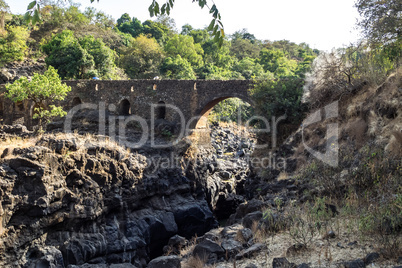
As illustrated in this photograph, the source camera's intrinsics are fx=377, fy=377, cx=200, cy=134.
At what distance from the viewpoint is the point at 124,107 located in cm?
2586

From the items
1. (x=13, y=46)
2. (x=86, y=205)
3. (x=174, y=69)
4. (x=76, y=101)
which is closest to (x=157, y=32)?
(x=174, y=69)

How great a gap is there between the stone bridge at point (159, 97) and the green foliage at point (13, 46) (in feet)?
24.8

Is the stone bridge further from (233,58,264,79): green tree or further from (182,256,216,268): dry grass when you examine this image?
(233,58,264,79): green tree

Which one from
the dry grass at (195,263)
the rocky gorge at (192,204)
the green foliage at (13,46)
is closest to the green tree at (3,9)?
the green foliage at (13,46)

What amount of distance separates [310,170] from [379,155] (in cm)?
280

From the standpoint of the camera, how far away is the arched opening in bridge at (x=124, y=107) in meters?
25.4

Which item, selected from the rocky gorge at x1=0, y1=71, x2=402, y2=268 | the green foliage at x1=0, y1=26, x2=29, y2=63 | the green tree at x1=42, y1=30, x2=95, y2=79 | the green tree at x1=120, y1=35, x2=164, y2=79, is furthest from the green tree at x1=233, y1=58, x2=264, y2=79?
the rocky gorge at x1=0, y1=71, x2=402, y2=268

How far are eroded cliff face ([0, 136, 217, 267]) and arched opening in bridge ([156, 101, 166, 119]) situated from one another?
815 centimetres

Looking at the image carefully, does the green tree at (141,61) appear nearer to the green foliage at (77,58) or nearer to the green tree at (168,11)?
the green foliage at (77,58)

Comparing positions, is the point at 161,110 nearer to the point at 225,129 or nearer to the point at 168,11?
the point at 225,129

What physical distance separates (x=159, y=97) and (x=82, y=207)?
13.2 metres

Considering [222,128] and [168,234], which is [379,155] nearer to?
[168,234]

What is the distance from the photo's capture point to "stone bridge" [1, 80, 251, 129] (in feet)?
74.7

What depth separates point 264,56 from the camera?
5150cm
